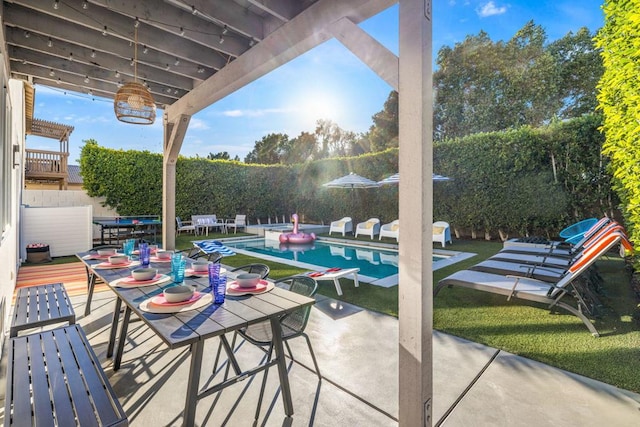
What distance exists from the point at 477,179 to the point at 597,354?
7374 mm

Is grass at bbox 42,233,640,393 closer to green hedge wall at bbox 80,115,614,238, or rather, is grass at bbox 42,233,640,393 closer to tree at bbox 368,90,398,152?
green hedge wall at bbox 80,115,614,238

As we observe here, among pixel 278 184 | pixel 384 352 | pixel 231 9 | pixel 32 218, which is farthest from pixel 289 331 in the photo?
pixel 278 184

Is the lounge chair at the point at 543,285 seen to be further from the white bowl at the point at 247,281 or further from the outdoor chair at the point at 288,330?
the white bowl at the point at 247,281

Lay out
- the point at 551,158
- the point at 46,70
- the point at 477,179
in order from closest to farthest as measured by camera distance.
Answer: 1. the point at 46,70
2. the point at 551,158
3. the point at 477,179

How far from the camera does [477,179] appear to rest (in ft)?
30.8

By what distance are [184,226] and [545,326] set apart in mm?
11632

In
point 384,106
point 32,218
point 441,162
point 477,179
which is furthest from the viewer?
point 384,106

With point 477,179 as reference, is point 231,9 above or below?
above

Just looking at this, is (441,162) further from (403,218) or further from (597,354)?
(403,218)

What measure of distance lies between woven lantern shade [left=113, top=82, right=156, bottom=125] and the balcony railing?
34.3ft

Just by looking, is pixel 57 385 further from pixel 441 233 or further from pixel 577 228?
pixel 441 233

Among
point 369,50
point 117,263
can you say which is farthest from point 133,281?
point 369,50

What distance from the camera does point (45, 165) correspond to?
12.1m

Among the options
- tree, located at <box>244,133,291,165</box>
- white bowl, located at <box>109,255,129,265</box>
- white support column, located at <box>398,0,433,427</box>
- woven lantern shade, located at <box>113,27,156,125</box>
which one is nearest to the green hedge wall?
woven lantern shade, located at <box>113,27,156,125</box>
